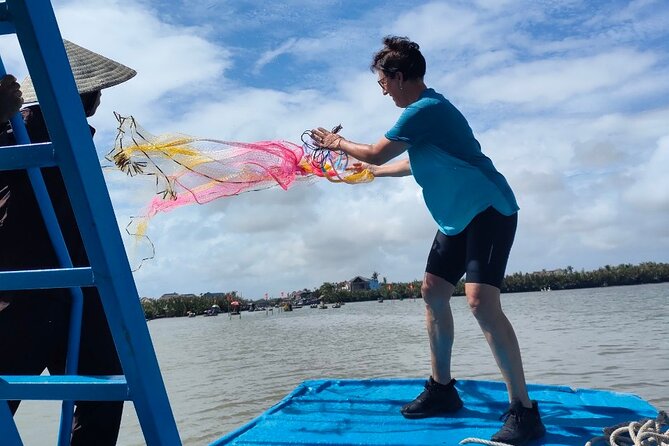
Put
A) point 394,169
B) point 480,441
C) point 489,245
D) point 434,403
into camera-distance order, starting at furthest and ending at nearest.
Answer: point 394,169 → point 434,403 → point 489,245 → point 480,441

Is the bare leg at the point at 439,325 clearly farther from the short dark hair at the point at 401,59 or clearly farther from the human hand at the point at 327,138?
the short dark hair at the point at 401,59

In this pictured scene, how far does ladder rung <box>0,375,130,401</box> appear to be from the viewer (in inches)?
54.0

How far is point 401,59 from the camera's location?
380 centimetres

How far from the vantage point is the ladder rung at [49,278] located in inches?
51.0

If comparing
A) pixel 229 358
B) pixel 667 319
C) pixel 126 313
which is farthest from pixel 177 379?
pixel 667 319

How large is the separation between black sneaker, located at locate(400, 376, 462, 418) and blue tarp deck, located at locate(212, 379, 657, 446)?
0.23ft

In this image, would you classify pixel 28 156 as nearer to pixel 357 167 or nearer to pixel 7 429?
pixel 7 429

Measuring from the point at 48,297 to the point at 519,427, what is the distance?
2.48 m

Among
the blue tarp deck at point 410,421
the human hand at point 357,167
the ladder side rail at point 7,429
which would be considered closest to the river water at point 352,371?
the blue tarp deck at point 410,421

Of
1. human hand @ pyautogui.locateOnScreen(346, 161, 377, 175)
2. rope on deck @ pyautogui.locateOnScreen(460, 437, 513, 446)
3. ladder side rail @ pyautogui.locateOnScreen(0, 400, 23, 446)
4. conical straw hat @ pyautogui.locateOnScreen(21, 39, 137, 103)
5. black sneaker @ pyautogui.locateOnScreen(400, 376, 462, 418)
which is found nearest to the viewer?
ladder side rail @ pyautogui.locateOnScreen(0, 400, 23, 446)

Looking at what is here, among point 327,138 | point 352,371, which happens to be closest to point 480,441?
point 327,138

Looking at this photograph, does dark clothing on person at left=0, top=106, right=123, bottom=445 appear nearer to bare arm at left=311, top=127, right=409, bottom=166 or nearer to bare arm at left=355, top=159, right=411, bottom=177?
bare arm at left=311, top=127, right=409, bottom=166

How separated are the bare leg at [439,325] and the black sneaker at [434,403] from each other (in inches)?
2.1

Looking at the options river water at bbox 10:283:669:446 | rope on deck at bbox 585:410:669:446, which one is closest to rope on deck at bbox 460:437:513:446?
rope on deck at bbox 585:410:669:446
